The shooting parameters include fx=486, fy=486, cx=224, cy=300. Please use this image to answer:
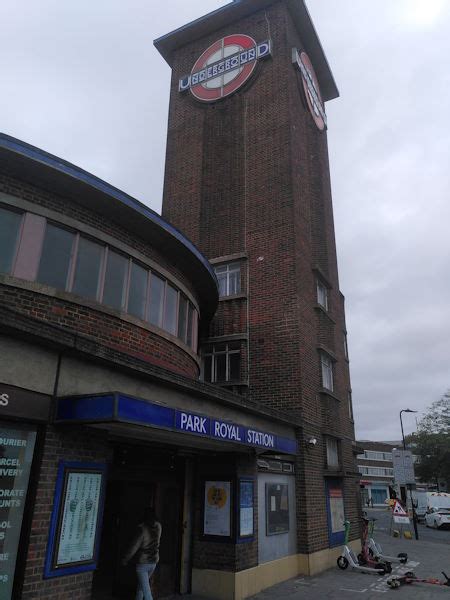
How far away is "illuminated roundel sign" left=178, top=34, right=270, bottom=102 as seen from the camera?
21.3 m

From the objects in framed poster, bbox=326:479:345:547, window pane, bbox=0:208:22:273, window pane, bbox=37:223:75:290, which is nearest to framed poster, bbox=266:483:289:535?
framed poster, bbox=326:479:345:547

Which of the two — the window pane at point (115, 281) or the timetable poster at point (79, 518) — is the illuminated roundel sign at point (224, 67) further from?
the timetable poster at point (79, 518)

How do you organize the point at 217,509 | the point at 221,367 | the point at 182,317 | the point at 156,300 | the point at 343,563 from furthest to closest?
1. the point at 221,367
2. the point at 343,563
3. the point at 182,317
4. the point at 217,509
5. the point at 156,300

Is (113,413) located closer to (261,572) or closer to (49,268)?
(49,268)

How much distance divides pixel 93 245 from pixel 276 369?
808 cm

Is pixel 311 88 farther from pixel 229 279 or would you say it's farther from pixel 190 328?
pixel 190 328

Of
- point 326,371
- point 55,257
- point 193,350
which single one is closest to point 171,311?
point 193,350

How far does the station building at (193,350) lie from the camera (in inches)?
258

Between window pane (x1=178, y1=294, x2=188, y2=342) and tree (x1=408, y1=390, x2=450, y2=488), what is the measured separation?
4847cm

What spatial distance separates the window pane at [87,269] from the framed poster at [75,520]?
122 inches

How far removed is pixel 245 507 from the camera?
11.0m

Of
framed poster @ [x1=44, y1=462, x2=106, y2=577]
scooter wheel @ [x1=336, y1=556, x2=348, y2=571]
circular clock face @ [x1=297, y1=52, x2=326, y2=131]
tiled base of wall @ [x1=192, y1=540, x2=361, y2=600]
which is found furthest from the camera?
circular clock face @ [x1=297, y1=52, x2=326, y2=131]

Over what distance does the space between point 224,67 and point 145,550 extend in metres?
20.4

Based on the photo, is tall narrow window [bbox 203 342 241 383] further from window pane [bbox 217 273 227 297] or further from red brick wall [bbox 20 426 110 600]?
red brick wall [bbox 20 426 110 600]
